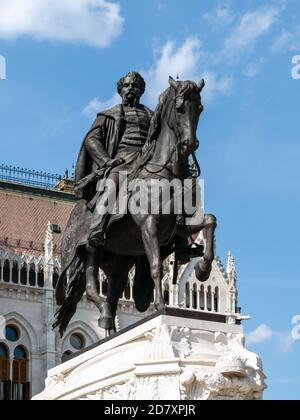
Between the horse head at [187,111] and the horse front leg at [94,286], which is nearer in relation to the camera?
the horse head at [187,111]

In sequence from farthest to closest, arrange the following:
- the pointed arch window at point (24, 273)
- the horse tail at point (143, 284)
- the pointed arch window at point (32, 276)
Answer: the pointed arch window at point (32, 276) → the pointed arch window at point (24, 273) → the horse tail at point (143, 284)

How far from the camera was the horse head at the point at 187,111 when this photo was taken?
1382cm

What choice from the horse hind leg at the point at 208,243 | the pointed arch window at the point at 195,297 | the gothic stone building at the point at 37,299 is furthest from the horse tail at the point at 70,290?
the pointed arch window at the point at 195,297

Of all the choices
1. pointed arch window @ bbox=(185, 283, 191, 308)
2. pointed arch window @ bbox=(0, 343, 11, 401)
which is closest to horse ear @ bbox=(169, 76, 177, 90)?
pointed arch window @ bbox=(0, 343, 11, 401)

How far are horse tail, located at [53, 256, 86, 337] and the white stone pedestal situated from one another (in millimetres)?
1805

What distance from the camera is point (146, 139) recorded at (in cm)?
1500

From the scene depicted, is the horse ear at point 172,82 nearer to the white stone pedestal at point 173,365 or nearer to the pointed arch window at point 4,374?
the white stone pedestal at point 173,365

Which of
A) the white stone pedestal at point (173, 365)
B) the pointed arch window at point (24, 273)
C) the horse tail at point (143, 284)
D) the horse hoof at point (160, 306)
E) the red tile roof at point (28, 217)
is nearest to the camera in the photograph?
the white stone pedestal at point (173, 365)

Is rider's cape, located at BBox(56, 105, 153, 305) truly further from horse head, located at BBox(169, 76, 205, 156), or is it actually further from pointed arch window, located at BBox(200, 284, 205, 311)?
pointed arch window, located at BBox(200, 284, 205, 311)

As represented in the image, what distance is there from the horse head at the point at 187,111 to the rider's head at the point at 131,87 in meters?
1.62

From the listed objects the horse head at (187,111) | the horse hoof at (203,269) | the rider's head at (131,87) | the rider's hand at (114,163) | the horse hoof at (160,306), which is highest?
the rider's head at (131,87)

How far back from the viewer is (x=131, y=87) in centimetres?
1559

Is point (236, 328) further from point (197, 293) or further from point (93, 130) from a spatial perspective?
point (197, 293)

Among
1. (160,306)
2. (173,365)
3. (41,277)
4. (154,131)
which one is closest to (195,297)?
(41,277)
